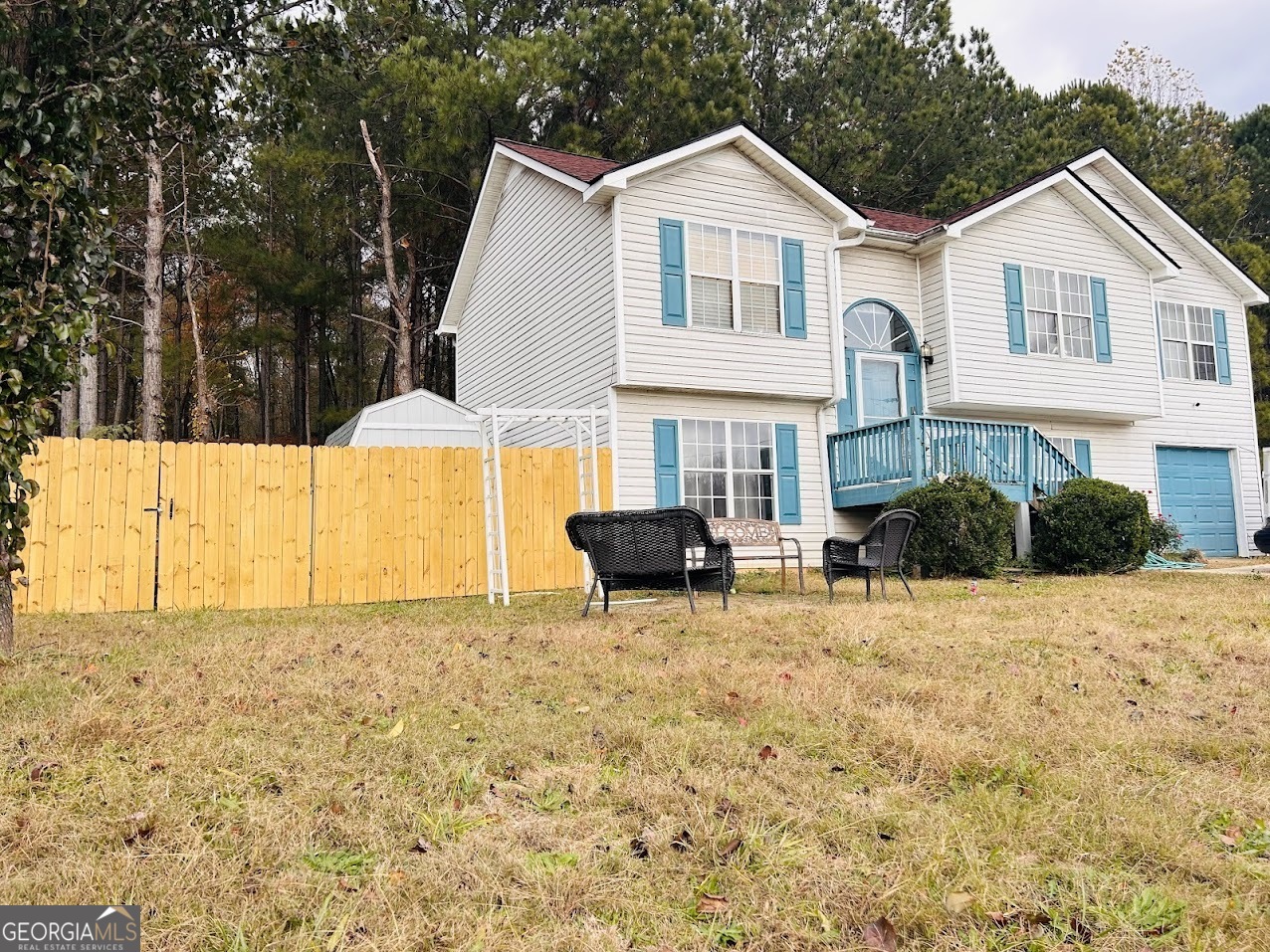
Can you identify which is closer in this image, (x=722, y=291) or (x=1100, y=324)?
(x=722, y=291)

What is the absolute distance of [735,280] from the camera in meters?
13.8

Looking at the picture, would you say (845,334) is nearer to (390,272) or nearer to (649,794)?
(390,272)

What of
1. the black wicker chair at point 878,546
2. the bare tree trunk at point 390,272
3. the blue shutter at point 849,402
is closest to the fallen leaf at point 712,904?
the black wicker chair at point 878,546

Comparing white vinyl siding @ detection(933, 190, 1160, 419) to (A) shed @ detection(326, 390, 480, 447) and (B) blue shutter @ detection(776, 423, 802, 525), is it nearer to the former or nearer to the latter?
(B) blue shutter @ detection(776, 423, 802, 525)

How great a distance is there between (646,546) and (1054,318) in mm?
11637

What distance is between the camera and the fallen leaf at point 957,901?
240 cm

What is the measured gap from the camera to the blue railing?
1320 cm

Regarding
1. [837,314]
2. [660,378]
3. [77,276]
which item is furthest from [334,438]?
[77,276]

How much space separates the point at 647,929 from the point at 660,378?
11.1 meters

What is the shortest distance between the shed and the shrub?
38.4ft

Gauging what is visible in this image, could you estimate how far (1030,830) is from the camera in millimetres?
2869

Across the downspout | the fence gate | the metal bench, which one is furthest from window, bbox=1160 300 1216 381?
the fence gate

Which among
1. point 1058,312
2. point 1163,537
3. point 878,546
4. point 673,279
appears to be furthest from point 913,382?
point 878,546

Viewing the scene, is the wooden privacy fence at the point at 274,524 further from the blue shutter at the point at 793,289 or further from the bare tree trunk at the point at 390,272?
the bare tree trunk at the point at 390,272
